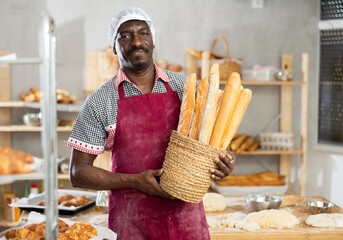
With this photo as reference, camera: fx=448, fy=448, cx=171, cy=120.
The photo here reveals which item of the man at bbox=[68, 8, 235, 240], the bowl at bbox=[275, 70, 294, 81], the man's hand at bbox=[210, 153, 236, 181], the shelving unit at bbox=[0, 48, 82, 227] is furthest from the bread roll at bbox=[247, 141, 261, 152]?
the shelving unit at bbox=[0, 48, 82, 227]

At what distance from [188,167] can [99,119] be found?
471 mm

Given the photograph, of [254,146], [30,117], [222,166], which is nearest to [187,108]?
[222,166]

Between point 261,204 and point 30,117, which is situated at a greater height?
point 30,117

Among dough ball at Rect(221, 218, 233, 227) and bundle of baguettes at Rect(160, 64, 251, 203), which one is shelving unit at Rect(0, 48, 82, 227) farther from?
dough ball at Rect(221, 218, 233, 227)

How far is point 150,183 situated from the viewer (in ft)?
5.51

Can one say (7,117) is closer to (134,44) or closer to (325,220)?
(134,44)

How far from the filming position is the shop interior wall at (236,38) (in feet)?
14.6

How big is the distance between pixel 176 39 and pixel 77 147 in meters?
2.93

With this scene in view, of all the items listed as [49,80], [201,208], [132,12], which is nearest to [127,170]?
[201,208]

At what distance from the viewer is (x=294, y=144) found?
179 inches

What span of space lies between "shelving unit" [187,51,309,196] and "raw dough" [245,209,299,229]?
1.94 metres

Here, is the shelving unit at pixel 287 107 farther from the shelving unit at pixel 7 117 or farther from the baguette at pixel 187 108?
the shelving unit at pixel 7 117

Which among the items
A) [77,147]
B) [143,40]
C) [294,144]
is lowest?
[294,144]

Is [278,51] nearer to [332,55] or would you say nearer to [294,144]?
[332,55]
